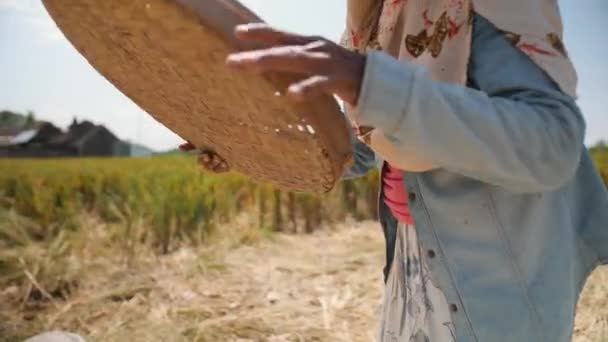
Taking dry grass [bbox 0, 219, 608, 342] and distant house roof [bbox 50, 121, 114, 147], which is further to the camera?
distant house roof [bbox 50, 121, 114, 147]

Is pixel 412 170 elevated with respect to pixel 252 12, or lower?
lower

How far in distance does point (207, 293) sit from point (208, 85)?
1808 millimetres

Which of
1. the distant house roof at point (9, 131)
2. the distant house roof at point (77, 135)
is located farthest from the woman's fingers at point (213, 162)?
the distant house roof at point (77, 135)

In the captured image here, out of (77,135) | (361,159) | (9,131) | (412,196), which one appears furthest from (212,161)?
(77,135)


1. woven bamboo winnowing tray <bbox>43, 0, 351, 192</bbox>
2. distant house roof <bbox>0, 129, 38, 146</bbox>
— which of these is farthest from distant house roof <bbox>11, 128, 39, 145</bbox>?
woven bamboo winnowing tray <bbox>43, 0, 351, 192</bbox>

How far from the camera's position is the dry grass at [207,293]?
203cm

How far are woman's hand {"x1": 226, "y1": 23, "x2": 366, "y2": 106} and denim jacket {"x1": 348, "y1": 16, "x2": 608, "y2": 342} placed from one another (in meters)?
0.01

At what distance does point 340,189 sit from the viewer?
13.6 ft

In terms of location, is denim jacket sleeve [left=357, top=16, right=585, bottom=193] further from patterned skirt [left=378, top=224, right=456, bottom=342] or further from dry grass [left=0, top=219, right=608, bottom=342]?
dry grass [left=0, top=219, right=608, bottom=342]

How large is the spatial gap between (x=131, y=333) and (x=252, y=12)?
5.37 feet

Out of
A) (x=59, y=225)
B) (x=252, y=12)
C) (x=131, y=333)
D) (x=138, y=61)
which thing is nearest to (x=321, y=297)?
(x=131, y=333)

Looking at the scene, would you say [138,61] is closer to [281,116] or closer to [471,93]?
[281,116]

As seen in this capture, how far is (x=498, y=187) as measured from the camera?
69cm

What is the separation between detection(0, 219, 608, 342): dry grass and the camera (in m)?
2.03
